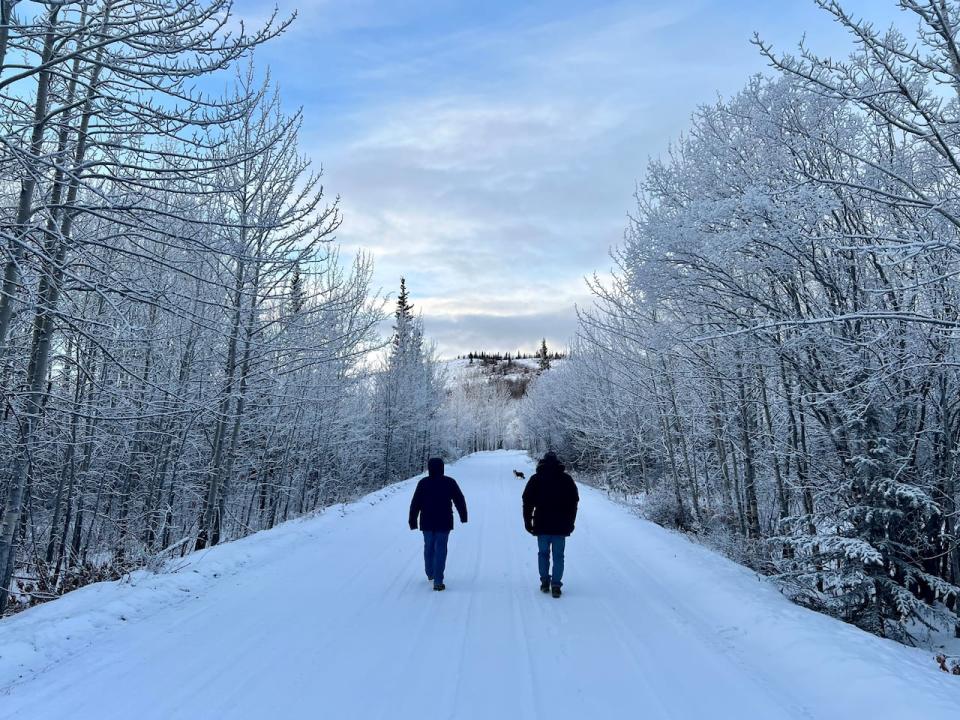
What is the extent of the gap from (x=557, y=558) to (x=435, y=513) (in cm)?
179

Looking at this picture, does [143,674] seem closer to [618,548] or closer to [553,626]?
[553,626]

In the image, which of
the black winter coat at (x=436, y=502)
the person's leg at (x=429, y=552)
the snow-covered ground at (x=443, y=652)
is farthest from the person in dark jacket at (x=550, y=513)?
the person's leg at (x=429, y=552)

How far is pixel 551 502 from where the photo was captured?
7398 millimetres

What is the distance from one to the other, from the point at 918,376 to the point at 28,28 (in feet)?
32.9

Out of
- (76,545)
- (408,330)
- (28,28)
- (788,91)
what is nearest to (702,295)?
(788,91)

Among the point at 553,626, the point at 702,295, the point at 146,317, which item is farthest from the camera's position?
the point at 146,317

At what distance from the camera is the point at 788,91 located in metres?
8.19

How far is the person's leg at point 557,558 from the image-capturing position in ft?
23.0

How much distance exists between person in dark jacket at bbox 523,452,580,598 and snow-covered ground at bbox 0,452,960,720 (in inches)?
14.0

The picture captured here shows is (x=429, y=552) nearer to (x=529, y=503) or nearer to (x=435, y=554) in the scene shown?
(x=435, y=554)

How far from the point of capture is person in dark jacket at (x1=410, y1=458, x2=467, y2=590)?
24.2 feet

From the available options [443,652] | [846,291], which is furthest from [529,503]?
[846,291]

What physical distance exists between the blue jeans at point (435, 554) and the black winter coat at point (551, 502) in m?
1.16

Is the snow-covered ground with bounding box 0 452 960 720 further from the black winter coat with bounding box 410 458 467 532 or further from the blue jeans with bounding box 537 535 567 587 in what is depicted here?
the black winter coat with bounding box 410 458 467 532
